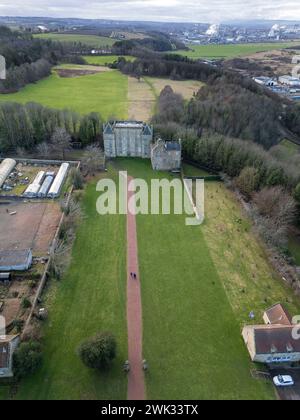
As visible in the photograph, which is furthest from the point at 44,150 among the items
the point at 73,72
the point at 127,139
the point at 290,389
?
the point at 73,72

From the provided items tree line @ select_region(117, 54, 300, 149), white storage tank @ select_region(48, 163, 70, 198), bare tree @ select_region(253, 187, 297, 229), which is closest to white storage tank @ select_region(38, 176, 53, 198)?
white storage tank @ select_region(48, 163, 70, 198)

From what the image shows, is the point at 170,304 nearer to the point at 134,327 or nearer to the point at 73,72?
the point at 134,327

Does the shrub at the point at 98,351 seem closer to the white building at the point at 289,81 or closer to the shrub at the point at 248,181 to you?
the shrub at the point at 248,181

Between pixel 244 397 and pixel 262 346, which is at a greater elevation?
pixel 262 346

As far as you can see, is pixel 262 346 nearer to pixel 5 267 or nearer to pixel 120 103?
pixel 5 267

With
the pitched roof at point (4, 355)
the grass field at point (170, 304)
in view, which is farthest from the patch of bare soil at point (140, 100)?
the pitched roof at point (4, 355)

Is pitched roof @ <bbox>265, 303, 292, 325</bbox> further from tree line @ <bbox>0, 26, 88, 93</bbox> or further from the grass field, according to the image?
tree line @ <bbox>0, 26, 88, 93</bbox>
